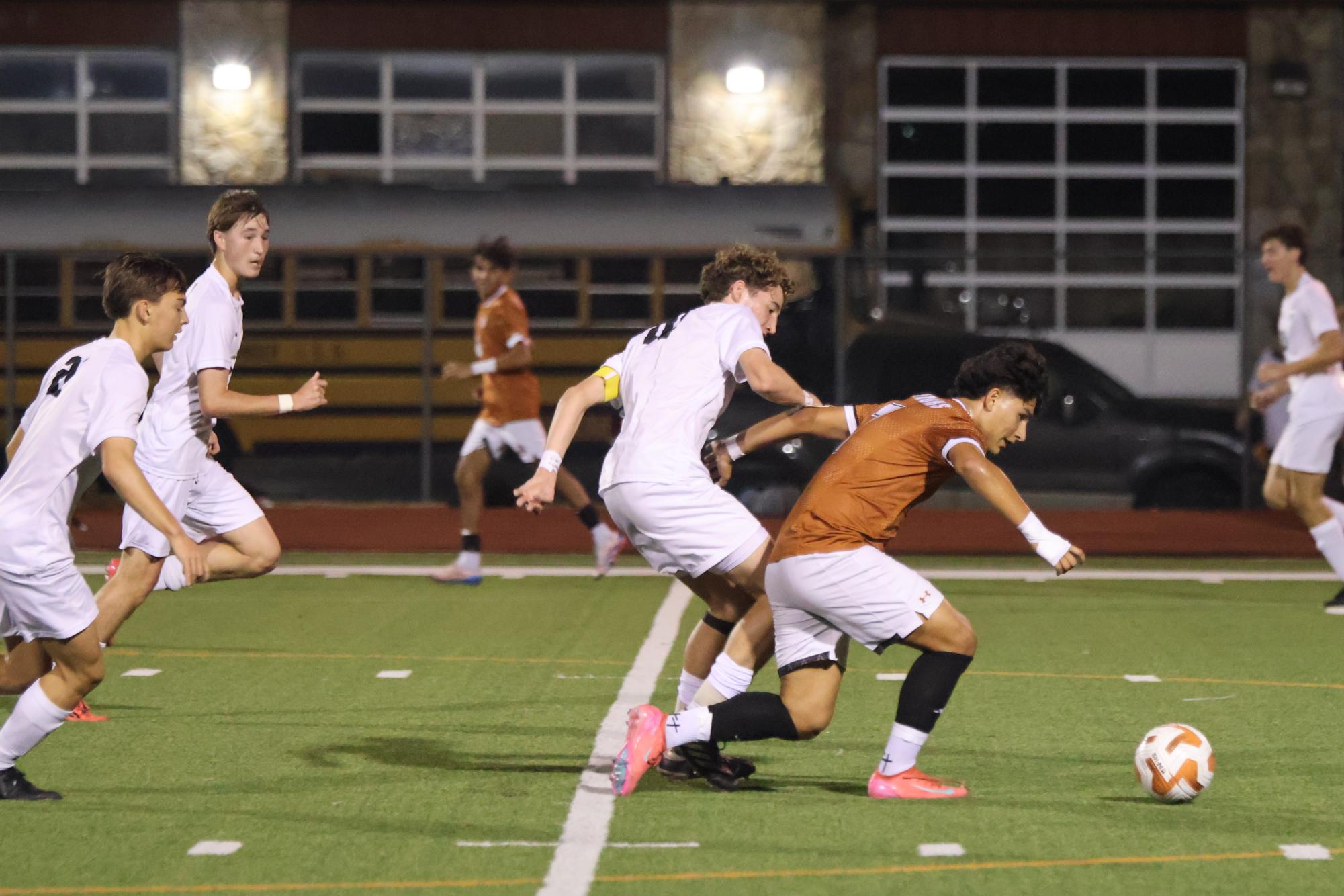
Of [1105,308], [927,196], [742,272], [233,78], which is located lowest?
[742,272]

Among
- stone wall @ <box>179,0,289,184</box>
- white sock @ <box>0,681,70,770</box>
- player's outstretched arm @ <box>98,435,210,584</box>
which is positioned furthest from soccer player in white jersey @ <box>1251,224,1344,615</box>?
stone wall @ <box>179,0,289,184</box>

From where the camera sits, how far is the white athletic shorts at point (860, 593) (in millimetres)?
5465

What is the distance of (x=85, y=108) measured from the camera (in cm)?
2370

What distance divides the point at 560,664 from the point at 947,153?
16594mm

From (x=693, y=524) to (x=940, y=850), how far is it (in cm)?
138

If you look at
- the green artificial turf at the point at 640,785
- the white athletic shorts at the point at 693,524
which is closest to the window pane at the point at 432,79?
the green artificial turf at the point at 640,785

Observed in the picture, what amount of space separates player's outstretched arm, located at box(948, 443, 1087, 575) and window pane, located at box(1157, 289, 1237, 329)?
17.6 meters

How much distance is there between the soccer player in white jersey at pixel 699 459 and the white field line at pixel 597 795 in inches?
→ 12.4

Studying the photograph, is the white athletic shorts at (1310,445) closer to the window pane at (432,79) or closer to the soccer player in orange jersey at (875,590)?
the soccer player in orange jersey at (875,590)

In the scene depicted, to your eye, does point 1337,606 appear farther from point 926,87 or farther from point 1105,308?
point 926,87

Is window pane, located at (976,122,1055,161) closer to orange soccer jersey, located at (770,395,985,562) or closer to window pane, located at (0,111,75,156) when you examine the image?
window pane, located at (0,111,75,156)

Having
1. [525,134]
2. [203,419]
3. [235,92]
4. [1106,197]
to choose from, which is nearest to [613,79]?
[525,134]

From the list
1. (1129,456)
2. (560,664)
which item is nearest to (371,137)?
(1129,456)

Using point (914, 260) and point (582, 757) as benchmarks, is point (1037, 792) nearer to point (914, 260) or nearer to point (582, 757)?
point (582, 757)
